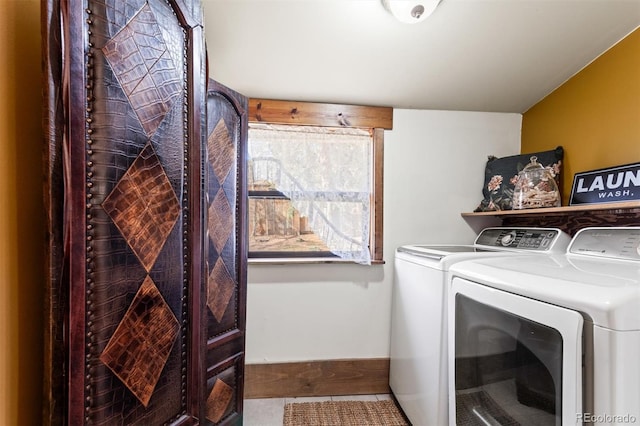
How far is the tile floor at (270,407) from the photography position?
1.74m

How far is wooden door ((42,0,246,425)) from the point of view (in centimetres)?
57

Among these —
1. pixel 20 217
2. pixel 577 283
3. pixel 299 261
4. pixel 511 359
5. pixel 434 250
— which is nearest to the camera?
pixel 20 217

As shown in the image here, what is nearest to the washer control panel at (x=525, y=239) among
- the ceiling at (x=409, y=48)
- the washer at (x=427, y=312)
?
the washer at (x=427, y=312)

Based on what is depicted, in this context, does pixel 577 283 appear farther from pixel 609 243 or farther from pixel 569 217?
pixel 569 217

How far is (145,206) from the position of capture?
0.71m

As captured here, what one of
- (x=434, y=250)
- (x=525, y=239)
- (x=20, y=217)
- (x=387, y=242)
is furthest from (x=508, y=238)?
(x=20, y=217)

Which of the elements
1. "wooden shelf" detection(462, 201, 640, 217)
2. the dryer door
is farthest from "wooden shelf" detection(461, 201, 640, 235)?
the dryer door

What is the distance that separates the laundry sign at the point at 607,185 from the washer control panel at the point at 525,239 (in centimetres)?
23

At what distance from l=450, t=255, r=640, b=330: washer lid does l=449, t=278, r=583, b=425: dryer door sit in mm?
29

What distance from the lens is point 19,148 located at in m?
0.65

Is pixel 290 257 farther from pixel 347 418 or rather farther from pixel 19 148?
pixel 19 148

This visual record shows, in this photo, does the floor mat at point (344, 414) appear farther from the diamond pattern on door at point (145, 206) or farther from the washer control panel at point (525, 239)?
the diamond pattern on door at point (145, 206)

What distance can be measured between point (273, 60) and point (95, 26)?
115 centimetres

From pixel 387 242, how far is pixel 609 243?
115 centimetres
